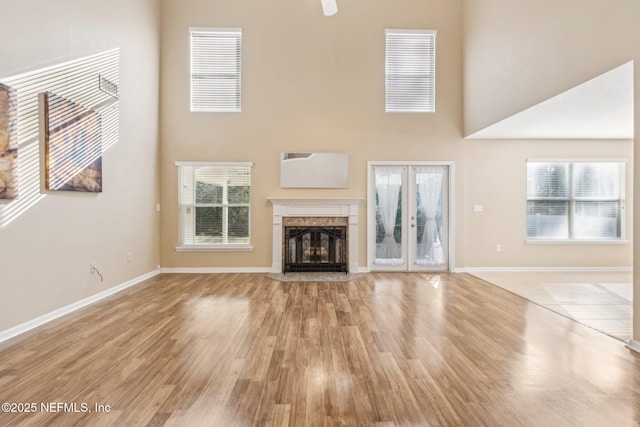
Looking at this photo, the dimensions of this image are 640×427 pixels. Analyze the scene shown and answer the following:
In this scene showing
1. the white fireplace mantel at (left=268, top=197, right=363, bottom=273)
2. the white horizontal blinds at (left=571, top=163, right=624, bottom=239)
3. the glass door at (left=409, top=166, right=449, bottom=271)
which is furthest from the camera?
the white horizontal blinds at (left=571, top=163, right=624, bottom=239)

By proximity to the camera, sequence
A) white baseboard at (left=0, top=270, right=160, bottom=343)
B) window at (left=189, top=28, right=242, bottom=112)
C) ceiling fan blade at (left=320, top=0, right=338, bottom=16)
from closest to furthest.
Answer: white baseboard at (left=0, top=270, right=160, bottom=343)
ceiling fan blade at (left=320, top=0, right=338, bottom=16)
window at (left=189, top=28, right=242, bottom=112)

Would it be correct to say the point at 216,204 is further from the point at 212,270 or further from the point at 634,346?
the point at 634,346

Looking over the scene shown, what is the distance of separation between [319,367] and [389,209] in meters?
4.31

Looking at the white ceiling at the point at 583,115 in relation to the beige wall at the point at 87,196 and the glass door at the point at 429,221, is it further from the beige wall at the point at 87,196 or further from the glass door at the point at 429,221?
the beige wall at the point at 87,196

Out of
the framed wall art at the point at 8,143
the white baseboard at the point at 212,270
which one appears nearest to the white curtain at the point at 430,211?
the white baseboard at the point at 212,270

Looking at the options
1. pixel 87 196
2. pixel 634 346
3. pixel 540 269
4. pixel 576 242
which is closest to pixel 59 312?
pixel 87 196

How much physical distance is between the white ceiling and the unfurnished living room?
6 cm

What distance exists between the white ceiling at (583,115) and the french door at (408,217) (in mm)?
1150

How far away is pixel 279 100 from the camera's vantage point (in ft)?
20.4

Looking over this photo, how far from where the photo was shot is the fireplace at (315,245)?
6172 millimetres

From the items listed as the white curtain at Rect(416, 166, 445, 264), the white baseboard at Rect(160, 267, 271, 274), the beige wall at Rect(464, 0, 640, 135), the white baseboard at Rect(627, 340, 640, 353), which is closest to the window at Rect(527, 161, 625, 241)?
the white curtain at Rect(416, 166, 445, 264)

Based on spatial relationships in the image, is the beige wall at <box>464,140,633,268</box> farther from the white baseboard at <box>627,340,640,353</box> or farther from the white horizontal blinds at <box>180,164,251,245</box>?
the white horizontal blinds at <box>180,164,251,245</box>

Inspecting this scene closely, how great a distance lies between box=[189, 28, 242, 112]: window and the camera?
6.25 metres

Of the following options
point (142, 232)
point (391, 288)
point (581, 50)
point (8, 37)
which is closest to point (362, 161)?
point (391, 288)
